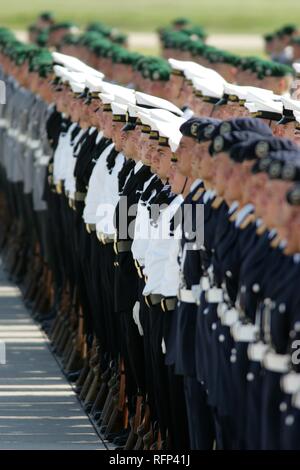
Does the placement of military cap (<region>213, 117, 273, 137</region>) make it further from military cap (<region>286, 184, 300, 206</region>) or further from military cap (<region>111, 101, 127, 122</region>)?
military cap (<region>111, 101, 127, 122</region>)

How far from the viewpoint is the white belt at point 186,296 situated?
9.30 metres

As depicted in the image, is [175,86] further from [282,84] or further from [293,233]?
[293,233]

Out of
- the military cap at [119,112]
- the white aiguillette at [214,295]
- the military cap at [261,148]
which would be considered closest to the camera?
the military cap at [261,148]

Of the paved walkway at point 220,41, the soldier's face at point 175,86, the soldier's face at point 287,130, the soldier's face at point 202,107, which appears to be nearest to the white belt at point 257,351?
the soldier's face at point 287,130

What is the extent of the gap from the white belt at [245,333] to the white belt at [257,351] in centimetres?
7

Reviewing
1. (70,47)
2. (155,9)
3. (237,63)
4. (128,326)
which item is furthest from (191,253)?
(155,9)

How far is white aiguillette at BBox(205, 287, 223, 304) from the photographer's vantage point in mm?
8828

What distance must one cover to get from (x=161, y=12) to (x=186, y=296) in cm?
5916

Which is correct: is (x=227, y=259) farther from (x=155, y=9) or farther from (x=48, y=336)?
(x=155, y=9)

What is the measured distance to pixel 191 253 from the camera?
30.1ft

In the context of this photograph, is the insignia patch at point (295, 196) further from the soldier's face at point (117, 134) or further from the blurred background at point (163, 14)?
the blurred background at point (163, 14)

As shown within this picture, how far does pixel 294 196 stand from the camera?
25.2ft

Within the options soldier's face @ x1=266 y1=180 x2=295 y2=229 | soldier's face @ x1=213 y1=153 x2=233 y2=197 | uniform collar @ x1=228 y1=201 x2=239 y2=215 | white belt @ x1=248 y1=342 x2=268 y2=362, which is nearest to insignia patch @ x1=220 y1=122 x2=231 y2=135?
soldier's face @ x1=213 y1=153 x2=233 y2=197

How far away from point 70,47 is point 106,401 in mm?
11069
